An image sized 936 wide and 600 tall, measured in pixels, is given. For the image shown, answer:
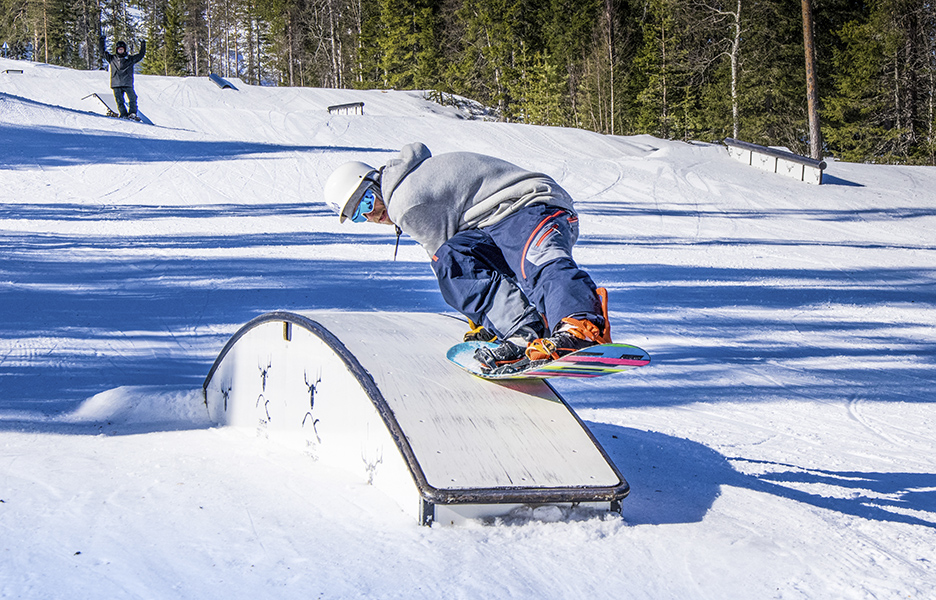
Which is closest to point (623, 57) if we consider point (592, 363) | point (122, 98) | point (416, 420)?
point (122, 98)

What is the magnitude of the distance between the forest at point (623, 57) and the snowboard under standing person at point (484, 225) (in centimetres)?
2594

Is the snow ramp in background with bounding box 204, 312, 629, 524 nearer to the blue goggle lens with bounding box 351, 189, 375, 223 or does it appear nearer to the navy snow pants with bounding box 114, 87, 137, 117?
the blue goggle lens with bounding box 351, 189, 375, 223

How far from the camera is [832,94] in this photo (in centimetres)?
3628

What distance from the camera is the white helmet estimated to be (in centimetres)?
368

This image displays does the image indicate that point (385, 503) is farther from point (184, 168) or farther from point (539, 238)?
point (184, 168)

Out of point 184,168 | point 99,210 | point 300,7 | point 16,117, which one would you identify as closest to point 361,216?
point 99,210

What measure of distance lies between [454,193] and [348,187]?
0.54 m

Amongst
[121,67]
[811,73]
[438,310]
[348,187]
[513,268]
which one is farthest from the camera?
[811,73]

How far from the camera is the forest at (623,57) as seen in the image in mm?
32938

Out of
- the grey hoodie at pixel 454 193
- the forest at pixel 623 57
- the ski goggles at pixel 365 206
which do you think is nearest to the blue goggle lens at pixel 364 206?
the ski goggles at pixel 365 206

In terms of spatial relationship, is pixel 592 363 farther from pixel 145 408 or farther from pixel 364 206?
pixel 145 408

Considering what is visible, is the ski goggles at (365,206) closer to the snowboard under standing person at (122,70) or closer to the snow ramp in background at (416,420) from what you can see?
the snow ramp in background at (416,420)

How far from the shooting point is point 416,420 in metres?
Answer: 3.01

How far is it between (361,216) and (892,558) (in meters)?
2.69
